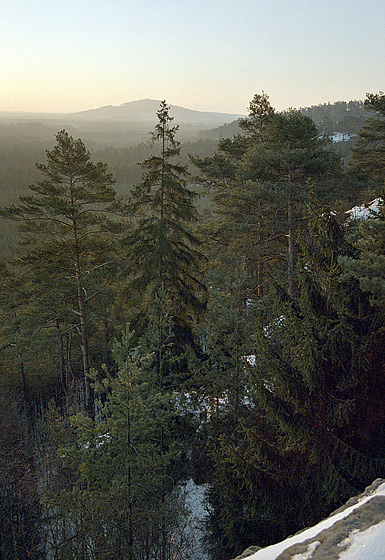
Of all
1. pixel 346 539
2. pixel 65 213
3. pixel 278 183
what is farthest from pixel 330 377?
pixel 278 183

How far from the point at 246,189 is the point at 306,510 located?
13.4 meters

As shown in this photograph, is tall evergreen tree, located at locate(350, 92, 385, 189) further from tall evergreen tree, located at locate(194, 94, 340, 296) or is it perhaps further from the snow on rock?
the snow on rock

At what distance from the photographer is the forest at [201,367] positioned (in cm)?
699

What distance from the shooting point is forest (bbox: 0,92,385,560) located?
6992 mm

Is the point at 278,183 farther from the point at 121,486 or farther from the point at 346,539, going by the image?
the point at 346,539

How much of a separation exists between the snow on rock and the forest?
125 inches

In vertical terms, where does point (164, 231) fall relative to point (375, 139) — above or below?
below

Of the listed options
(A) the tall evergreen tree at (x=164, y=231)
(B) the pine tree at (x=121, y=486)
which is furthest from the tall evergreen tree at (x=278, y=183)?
(B) the pine tree at (x=121, y=486)

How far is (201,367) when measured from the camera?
11156 millimetres

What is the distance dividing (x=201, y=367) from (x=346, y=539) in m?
8.08

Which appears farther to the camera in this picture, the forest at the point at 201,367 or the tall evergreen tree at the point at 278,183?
the tall evergreen tree at the point at 278,183

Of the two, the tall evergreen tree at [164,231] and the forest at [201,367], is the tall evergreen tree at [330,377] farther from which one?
the tall evergreen tree at [164,231]

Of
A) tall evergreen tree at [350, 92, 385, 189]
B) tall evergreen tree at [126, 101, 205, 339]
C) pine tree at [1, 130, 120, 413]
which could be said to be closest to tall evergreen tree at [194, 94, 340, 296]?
tall evergreen tree at [126, 101, 205, 339]

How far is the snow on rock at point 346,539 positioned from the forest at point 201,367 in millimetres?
3187
